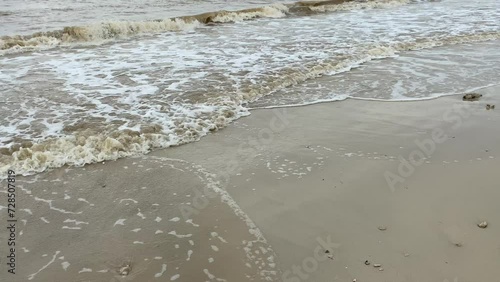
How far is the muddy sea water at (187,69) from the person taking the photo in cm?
621

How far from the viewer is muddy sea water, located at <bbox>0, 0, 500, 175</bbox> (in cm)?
621

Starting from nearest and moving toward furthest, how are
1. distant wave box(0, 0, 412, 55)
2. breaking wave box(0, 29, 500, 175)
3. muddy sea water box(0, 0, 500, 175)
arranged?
breaking wave box(0, 29, 500, 175) < muddy sea water box(0, 0, 500, 175) < distant wave box(0, 0, 412, 55)

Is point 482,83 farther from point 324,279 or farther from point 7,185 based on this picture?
point 7,185

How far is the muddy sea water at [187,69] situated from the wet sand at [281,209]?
893 millimetres

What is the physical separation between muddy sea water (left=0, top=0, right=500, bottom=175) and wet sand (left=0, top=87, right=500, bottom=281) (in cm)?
89

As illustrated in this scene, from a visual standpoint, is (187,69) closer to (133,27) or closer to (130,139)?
(130,139)

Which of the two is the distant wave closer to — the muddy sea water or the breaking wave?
the muddy sea water

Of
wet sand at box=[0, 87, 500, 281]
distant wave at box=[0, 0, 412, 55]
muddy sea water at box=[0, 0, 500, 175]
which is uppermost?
distant wave at box=[0, 0, 412, 55]

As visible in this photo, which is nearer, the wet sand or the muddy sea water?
the wet sand

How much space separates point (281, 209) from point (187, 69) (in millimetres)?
5923

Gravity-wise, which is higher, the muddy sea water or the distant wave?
the distant wave

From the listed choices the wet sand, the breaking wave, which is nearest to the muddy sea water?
the breaking wave

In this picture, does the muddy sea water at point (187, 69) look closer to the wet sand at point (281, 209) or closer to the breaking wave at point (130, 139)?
the breaking wave at point (130, 139)

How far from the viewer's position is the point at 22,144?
18.8ft
